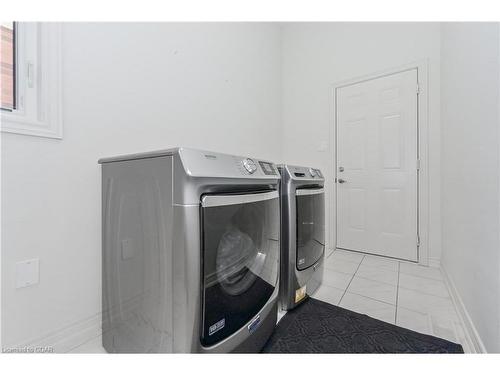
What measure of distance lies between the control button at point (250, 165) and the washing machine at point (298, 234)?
438 mm

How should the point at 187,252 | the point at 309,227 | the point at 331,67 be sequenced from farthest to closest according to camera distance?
the point at 331,67 < the point at 309,227 < the point at 187,252

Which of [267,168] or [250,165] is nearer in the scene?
[250,165]

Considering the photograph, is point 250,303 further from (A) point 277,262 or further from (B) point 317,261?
(B) point 317,261

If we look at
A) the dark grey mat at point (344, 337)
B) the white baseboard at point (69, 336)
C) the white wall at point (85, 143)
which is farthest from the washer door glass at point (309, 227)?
the white baseboard at point (69, 336)

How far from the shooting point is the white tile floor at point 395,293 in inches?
50.2

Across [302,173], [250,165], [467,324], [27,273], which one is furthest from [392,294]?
[27,273]

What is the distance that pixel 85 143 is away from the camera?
118 cm

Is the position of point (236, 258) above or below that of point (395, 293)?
above

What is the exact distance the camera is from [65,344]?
1.09 metres

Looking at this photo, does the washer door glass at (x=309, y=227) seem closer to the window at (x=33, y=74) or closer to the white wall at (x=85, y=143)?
the white wall at (x=85, y=143)

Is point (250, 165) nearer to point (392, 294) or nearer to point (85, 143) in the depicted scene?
point (85, 143)

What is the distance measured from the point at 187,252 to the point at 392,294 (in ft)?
5.16
